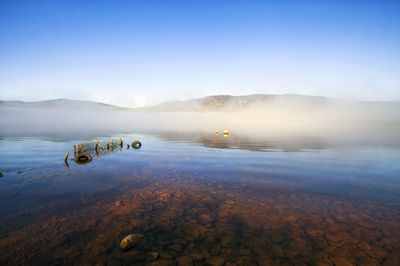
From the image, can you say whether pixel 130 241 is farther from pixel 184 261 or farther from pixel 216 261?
pixel 216 261

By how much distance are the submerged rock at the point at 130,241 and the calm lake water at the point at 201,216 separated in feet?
0.58

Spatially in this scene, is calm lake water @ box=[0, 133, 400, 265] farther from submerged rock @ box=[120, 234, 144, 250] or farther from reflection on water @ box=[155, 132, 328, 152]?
reflection on water @ box=[155, 132, 328, 152]

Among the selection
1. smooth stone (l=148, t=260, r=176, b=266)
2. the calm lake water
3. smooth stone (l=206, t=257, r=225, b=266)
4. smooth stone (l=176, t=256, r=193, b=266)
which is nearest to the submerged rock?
the calm lake water

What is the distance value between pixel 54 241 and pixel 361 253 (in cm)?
1154

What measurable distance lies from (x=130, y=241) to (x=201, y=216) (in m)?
3.59

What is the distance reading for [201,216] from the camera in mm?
10289

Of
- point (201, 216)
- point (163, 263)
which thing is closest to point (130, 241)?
point (163, 263)

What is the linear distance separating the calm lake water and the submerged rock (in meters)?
0.18

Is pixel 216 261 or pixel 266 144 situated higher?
pixel 266 144

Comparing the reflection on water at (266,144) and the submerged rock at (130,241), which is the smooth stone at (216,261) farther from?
the reflection on water at (266,144)

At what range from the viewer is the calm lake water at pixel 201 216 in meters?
7.45

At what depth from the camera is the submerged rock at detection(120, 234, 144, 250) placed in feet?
25.5

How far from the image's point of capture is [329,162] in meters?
22.4

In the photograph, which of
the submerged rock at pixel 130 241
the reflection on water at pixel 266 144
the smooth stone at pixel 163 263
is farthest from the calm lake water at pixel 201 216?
the reflection on water at pixel 266 144
